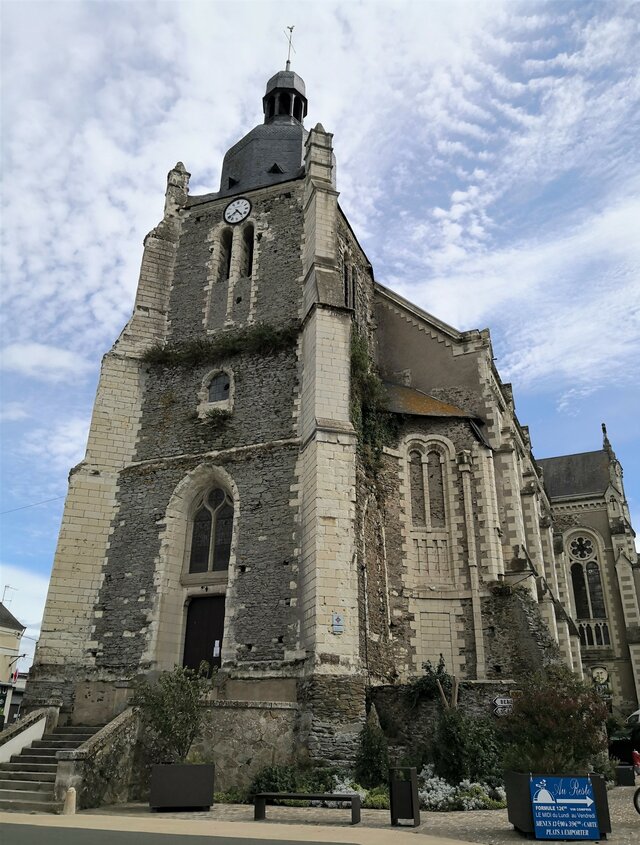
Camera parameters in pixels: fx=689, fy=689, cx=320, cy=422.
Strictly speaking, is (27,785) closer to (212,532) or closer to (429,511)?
(212,532)

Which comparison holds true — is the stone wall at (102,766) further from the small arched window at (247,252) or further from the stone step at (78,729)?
the small arched window at (247,252)

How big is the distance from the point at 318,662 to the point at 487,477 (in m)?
7.14

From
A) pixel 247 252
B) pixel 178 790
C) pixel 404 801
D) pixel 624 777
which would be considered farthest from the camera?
pixel 247 252

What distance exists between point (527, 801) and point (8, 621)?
1525 inches

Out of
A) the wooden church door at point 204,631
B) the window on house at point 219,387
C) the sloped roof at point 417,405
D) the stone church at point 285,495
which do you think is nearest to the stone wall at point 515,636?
the stone church at point 285,495

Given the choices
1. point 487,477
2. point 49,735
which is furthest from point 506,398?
point 49,735

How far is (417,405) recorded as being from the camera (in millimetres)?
19078

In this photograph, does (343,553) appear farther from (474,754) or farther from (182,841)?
(182,841)

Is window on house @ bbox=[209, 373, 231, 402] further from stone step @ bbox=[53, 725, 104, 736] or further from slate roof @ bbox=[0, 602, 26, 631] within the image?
slate roof @ bbox=[0, 602, 26, 631]

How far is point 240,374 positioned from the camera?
1792cm

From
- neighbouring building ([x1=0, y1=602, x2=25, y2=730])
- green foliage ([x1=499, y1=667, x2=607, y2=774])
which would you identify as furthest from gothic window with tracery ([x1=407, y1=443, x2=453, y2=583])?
neighbouring building ([x1=0, y1=602, x2=25, y2=730])

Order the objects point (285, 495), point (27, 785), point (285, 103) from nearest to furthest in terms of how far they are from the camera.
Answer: point (27, 785) < point (285, 495) < point (285, 103)

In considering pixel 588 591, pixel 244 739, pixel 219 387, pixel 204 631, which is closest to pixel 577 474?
pixel 588 591

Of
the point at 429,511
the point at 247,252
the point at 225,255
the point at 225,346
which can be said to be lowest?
the point at 429,511
